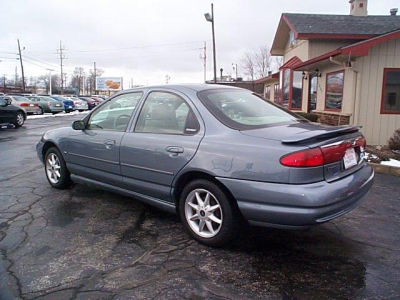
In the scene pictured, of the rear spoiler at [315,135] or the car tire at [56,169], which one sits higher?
the rear spoiler at [315,135]

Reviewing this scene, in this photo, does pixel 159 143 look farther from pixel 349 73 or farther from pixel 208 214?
pixel 349 73

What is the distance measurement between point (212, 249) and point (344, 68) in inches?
365

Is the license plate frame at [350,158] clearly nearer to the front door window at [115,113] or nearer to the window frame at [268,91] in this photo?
the front door window at [115,113]

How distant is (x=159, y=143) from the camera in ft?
11.9

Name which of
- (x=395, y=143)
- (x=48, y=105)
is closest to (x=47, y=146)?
(x=395, y=143)

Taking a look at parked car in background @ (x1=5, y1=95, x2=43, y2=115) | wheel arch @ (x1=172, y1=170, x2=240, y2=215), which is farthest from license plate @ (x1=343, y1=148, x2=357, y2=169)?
parked car in background @ (x1=5, y1=95, x2=43, y2=115)

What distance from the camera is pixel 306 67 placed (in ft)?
44.7

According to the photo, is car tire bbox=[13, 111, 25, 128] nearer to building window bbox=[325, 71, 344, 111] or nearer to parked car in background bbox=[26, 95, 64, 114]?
parked car in background bbox=[26, 95, 64, 114]

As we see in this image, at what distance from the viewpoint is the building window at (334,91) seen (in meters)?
11.2

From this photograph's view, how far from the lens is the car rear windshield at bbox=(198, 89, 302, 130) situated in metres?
3.39

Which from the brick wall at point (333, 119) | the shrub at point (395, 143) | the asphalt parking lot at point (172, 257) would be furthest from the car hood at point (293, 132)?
the brick wall at point (333, 119)

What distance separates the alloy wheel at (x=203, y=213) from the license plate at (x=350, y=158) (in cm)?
121

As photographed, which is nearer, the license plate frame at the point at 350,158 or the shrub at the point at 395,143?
the license plate frame at the point at 350,158

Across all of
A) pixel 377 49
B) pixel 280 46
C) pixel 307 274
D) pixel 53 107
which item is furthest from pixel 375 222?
pixel 53 107
